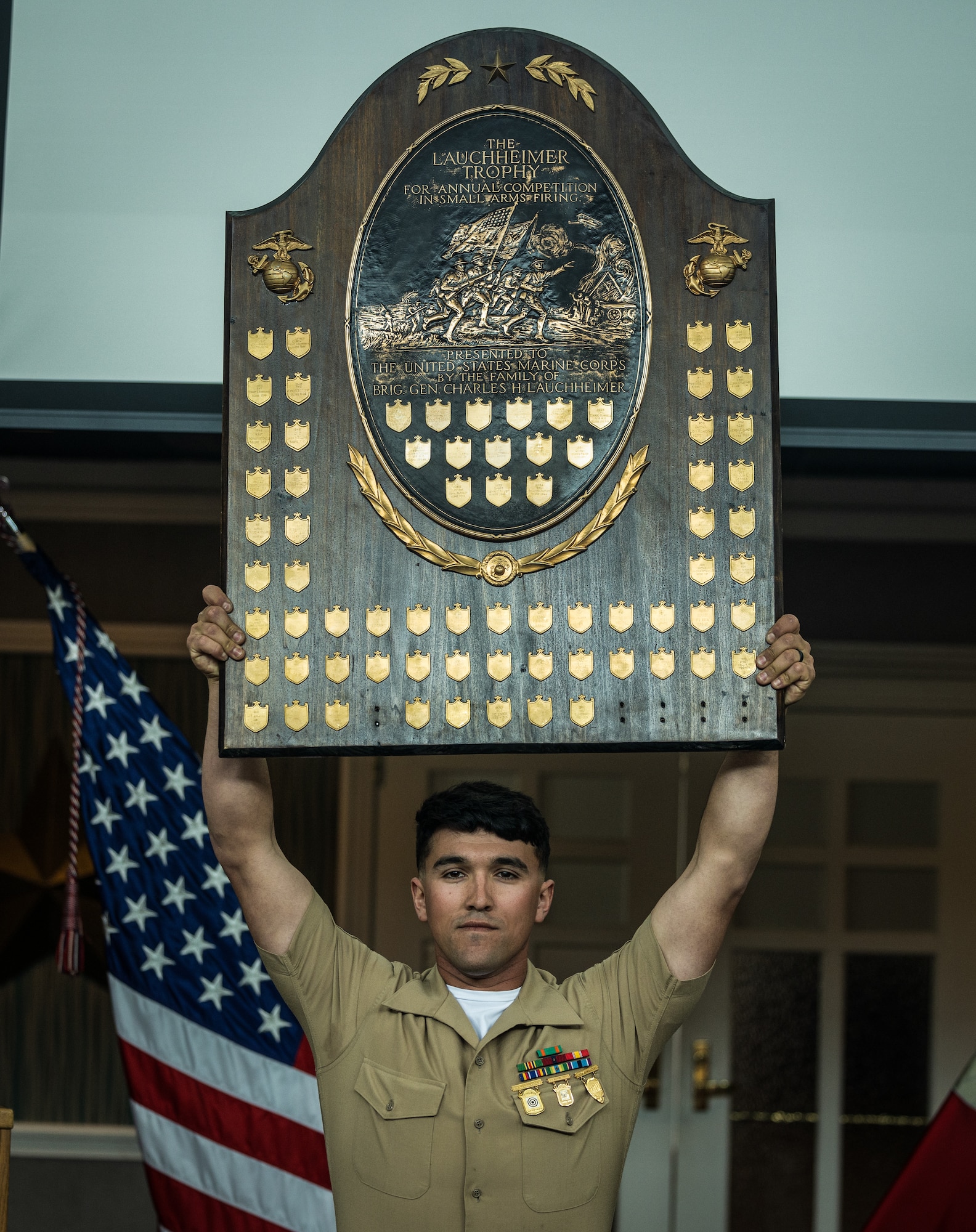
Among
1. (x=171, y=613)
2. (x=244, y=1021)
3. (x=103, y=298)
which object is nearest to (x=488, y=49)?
(x=103, y=298)

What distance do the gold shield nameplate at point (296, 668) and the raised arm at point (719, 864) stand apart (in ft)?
1.88

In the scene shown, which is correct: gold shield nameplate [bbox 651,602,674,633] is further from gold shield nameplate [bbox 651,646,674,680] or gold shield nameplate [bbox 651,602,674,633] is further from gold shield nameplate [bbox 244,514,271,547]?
gold shield nameplate [bbox 244,514,271,547]

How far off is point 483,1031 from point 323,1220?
905 mm

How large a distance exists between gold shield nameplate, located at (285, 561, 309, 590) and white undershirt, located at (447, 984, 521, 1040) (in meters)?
0.64

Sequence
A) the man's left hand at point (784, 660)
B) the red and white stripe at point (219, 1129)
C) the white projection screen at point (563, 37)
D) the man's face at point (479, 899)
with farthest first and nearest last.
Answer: the red and white stripe at point (219, 1129) → the white projection screen at point (563, 37) → the man's face at point (479, 899) → the man's left hand at point (784, 660)

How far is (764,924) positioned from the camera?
409 centimetres

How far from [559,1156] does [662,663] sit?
690 millimetres

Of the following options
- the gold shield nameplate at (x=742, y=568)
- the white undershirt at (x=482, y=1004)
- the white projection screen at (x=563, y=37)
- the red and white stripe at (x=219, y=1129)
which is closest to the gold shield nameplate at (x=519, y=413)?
the gold shield nameplate at (x=742, y=568)

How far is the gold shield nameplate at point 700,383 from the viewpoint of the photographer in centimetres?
169

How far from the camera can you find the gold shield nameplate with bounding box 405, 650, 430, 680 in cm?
165

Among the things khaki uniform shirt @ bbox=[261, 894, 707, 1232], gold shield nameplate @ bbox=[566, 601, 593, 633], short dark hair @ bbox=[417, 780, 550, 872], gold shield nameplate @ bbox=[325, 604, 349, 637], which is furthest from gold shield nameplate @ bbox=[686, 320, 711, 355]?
khaki uniform shirt @ bbox=[261, 894, 707, 1232]

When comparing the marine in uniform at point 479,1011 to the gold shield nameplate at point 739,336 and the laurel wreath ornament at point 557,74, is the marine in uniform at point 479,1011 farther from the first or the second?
the laurel wreath ornament at point 557,74

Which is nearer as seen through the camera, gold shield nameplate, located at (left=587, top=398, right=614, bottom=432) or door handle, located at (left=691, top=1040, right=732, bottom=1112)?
gold shield nameplate, located at (left=587, top=398, right=614, bottom=432)

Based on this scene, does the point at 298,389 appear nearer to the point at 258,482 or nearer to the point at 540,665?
the point at 258,482
